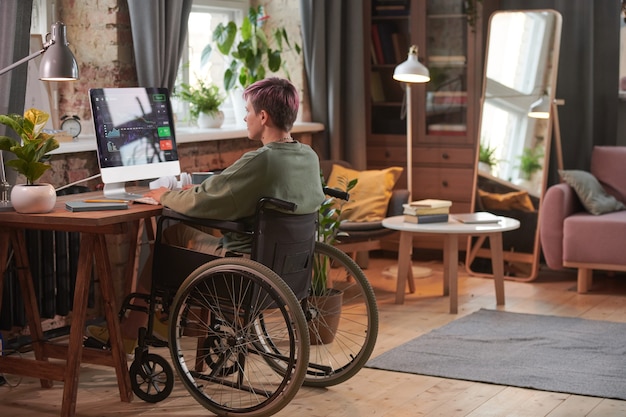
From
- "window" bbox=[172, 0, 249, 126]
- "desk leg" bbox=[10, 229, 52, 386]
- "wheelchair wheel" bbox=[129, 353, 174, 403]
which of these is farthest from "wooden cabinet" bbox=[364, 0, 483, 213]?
"desk leg" bbox=[10, 229, 52, 386]

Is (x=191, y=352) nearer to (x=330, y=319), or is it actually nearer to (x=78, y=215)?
(x=330, y=319)

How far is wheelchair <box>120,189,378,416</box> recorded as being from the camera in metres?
3.32

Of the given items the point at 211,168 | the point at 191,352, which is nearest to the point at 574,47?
the point at 211,168

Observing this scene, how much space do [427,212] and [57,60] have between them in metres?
2.27

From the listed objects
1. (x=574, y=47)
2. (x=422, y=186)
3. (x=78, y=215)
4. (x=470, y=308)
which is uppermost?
(x=574, y=47)

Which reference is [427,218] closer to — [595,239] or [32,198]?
[595,239]

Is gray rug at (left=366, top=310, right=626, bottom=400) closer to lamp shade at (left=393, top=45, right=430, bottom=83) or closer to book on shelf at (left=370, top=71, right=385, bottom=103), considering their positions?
lamp shade at (left=393, top=45, right=430, bottom=83)

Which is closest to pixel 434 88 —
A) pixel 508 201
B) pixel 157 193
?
pixel 508 201

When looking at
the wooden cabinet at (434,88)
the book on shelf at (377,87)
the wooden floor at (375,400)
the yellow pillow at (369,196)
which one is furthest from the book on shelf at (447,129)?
the wooden floor at (375,400)

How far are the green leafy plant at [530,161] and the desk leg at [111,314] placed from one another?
10.1 ft

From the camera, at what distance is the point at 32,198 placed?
352 cm

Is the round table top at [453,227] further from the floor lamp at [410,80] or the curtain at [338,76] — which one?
the curtain at [338,76]

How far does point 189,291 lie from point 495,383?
1.25 metres

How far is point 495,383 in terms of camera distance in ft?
12.8
